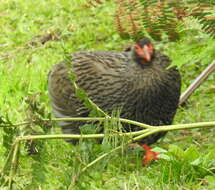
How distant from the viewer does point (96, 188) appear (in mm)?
4059

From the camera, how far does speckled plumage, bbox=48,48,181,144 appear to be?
496cm

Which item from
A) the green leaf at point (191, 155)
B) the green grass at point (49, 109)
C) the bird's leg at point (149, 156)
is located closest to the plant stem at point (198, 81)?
the green grass at point (49, 109)

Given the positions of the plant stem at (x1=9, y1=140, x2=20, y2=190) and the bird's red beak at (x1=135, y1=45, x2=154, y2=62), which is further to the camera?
the bird's red beak at (x1=135, y1=45, x2=154, y2=62)

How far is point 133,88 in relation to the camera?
500 centimetres

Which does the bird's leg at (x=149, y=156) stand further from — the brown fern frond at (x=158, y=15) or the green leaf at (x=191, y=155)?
the brown fern frond at (x=158, y=15)

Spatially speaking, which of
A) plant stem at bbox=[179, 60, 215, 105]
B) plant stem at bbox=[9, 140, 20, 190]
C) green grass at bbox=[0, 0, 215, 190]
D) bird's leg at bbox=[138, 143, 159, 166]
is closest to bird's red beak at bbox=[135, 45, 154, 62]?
green grass at bbox=[0, 0, 215, 190]

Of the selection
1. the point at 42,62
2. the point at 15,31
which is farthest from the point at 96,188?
the point at 15,31

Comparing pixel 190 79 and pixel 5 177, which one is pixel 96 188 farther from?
pixel 190 79

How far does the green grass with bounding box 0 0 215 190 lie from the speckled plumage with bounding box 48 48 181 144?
0.22 meters

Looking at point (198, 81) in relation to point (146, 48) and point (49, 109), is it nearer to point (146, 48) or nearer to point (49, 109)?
point (146, 48)

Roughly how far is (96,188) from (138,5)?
3.56 ft

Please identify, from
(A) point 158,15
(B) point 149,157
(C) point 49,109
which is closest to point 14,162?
(A) point 158,15

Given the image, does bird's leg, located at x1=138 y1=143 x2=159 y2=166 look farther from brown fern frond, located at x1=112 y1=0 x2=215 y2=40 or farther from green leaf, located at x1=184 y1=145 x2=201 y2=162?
brown fern frond, located at x1=112 y1=0 x2=215 y2=40

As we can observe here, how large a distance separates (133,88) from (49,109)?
1186 millimetres
